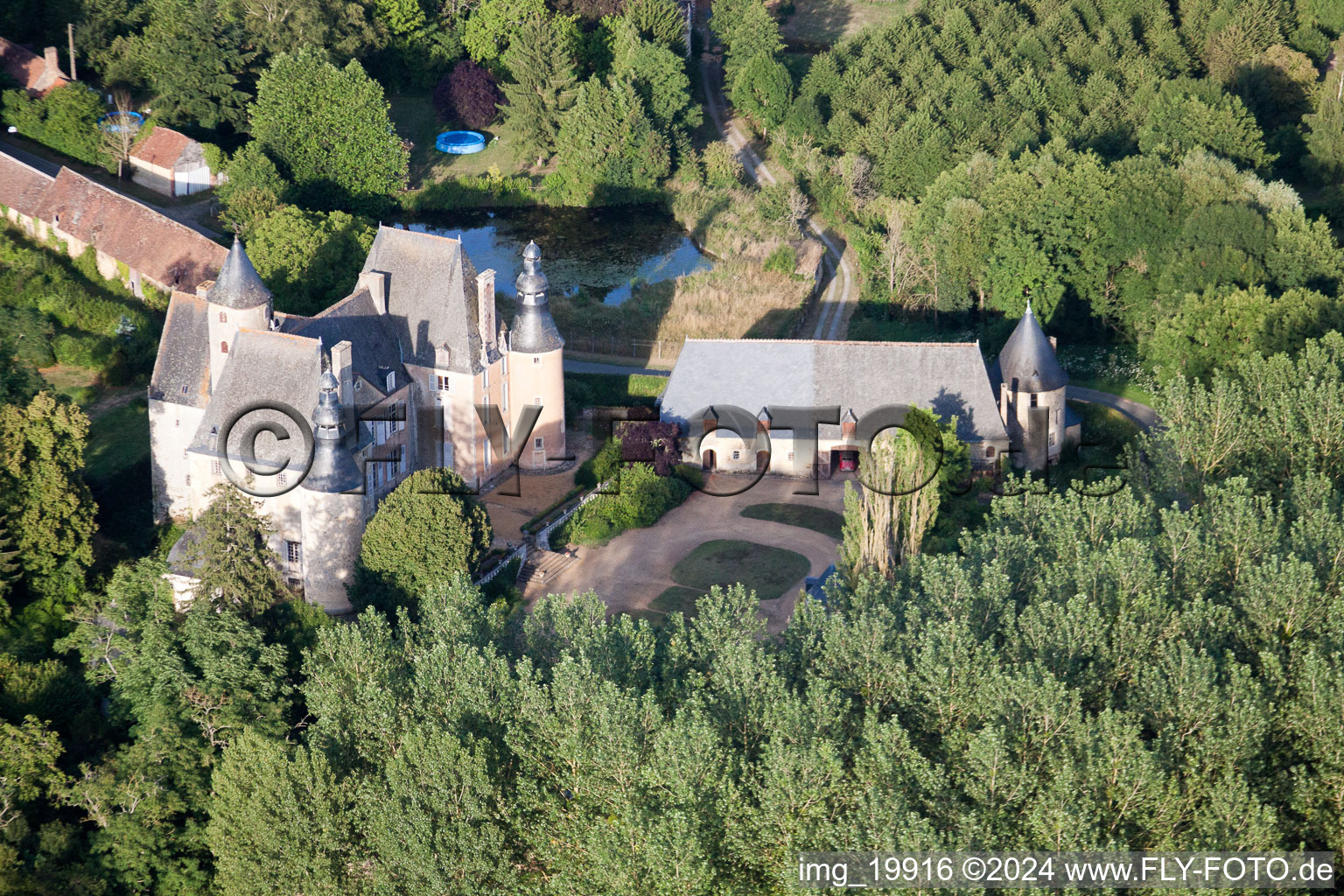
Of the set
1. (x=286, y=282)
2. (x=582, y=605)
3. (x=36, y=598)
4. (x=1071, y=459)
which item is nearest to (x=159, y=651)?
(x=36, y=598)

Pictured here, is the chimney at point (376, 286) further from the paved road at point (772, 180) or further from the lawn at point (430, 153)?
the lawn at point (430, 153)

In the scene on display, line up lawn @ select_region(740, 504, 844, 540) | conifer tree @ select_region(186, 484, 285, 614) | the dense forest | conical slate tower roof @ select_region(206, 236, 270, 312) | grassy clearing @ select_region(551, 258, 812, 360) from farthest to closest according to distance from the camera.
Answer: grassy clearing @ select_region(551, 258, 812, 360) → lawn @ select_region(740, 504, 844, 540) → conical slate tower roof @ select_region(206, 236, 270, 312) → conifer tree @ select_region(186, 484, 285, 614) → the dense forest

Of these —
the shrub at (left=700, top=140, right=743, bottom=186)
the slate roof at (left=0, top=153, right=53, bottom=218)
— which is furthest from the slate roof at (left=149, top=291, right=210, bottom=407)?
the shrub at (left=700, top=140, right=743, bottom=186)

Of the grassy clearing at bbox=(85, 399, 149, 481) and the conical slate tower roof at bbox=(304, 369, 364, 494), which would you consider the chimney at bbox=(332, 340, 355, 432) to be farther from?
the grassy clearing at bbox=(85, 399, 149, 481)

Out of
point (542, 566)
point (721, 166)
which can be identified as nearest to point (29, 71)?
point (721, 166)

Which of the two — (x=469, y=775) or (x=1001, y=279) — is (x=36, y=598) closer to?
(x=469, y=775)

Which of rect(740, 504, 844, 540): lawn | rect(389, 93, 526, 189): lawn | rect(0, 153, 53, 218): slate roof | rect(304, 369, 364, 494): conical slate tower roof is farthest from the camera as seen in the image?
rect(389, 93, 526, 189): lawn

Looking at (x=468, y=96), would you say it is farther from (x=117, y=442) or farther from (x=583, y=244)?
(x=117, y=442)
